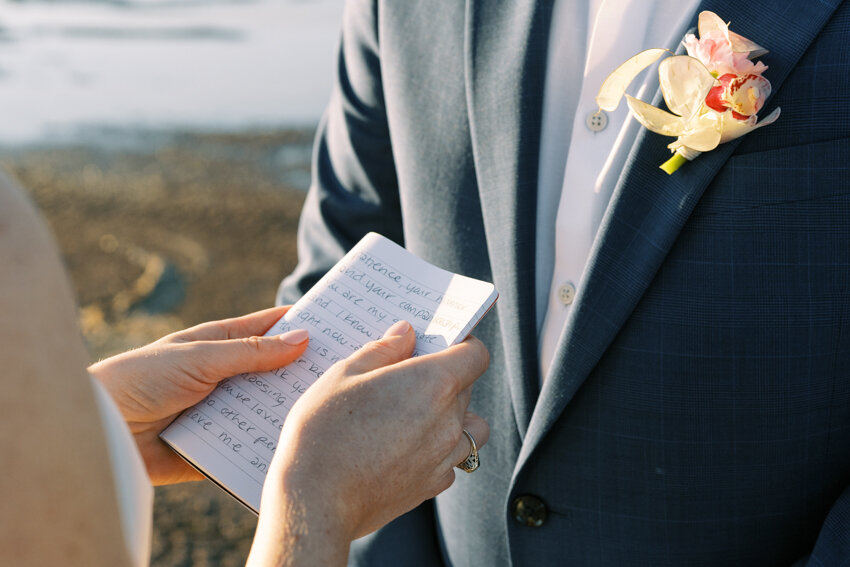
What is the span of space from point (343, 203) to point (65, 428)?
4.02 ft

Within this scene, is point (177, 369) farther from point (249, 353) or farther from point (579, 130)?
point (579, 130)

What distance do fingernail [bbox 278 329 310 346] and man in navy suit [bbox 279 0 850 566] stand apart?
40 centimetres

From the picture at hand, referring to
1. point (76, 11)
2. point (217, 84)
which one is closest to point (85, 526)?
point (217, 84)

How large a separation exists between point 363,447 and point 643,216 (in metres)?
0.60

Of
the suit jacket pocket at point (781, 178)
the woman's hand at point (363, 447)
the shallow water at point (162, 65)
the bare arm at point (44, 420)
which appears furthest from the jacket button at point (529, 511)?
the shallow water at point (162, 65)

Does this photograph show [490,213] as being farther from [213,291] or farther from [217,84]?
[217,84]

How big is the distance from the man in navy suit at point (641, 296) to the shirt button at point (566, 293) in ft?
0.18

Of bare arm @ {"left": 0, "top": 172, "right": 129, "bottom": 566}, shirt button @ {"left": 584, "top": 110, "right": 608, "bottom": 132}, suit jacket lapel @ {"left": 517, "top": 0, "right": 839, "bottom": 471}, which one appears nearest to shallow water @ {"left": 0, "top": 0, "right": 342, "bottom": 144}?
shirt button @ {"left": 584, "top": 110, "right": 608, "bottom": 132}

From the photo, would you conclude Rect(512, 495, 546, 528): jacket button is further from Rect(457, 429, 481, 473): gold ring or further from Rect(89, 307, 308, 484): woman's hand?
Rect(89, 307, 308, 484): woman's hand

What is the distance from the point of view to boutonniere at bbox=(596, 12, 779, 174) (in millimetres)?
1159

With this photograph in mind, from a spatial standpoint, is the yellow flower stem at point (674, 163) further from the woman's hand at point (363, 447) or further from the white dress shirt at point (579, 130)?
the woman's hand at point (363, 447)

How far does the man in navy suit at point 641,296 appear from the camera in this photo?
119cm

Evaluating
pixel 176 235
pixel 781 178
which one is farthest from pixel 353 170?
pixel 176 235

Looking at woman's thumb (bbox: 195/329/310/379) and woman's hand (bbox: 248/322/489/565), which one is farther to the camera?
woman's thumb (bbox: 195/329/310/379)
